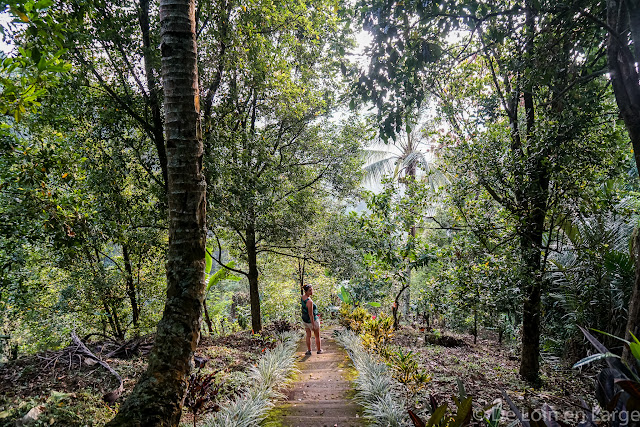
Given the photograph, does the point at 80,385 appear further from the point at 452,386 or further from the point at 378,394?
the point at 452,386

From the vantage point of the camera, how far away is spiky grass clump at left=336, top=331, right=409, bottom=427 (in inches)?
144

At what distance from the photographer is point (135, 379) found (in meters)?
4.33

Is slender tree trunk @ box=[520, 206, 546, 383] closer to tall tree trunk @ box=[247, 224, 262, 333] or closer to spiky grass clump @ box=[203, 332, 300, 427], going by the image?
spiky grass clump @ box=[203, 332, 300, 427]

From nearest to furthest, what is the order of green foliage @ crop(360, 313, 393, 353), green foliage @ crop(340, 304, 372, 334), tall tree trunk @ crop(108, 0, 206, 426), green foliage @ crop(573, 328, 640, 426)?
green foliage @ crop(573, 328, 640, 426), tall tree trunk @ crop(108, 0, 206, 426), green foliage @ crop(360, 313, 393, 353), green foliage @ crop(340, 304, 372, 334)

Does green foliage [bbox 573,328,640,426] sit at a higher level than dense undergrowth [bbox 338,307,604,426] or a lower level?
higher

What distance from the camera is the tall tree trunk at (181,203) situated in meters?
2.21

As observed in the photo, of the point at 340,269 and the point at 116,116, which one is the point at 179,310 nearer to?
the point at 116,116

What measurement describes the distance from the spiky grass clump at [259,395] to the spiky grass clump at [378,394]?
4.27 ft

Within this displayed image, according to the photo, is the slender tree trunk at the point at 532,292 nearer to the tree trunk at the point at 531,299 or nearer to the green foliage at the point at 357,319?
the tree trunk at the point at 531,299

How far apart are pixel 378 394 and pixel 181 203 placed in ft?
12.5

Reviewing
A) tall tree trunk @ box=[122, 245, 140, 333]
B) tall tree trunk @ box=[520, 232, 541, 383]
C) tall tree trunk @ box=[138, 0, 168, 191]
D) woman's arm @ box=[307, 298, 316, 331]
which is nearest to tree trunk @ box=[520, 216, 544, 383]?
tall tree trunk @ box=[520, 232, 541, 383]

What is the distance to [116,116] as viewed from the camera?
5.19 meters

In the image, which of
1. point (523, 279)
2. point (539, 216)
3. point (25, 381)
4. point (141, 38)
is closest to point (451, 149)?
point (539, 216)

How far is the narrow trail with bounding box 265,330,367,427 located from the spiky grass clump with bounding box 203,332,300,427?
178 mm
